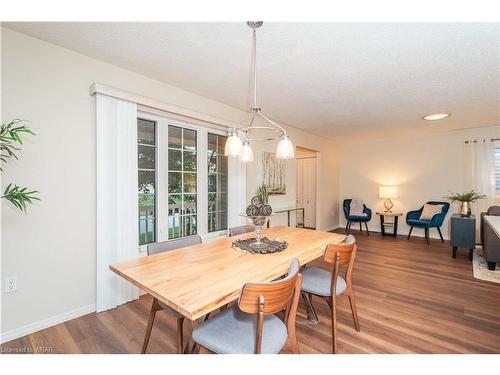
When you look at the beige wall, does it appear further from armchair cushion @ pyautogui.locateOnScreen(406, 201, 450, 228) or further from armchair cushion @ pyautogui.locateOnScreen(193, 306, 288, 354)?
armchair cushion @ pyautogui.locateOnScreen(406, 201, 450, 228)

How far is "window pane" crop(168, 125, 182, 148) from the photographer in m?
2.96

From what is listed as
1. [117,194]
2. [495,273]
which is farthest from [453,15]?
[495,273]

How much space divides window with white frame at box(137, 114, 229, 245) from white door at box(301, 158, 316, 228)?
312 centimetres

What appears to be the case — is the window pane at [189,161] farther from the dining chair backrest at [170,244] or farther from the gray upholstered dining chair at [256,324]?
the gray upholstered dining chair at [256,324]

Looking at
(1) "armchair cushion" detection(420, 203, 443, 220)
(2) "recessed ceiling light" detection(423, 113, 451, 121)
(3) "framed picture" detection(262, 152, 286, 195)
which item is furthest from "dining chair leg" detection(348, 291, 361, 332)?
(1) "armchair cushion" detection(420, 203, 443, 220)

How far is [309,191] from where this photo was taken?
6.32m

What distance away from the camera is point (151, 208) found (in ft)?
9.23

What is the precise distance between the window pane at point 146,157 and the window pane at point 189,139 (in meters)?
0.45

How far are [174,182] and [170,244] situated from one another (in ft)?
A: 4.09

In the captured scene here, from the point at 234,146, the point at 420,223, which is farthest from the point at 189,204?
the point at 420,223

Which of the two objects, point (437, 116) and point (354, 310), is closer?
point (354, 310)

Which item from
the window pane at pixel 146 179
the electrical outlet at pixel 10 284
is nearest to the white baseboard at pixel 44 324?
the electrical outlet at pixel 10 284

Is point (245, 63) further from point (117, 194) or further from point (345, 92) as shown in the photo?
point (117, 194)

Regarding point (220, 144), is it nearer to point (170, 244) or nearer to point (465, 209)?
point (170, 244)
